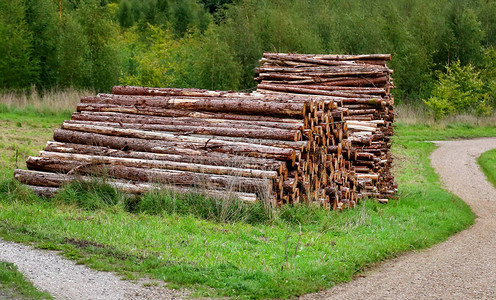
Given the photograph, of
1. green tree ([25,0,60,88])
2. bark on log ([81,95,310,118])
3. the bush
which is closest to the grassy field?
bark on log ([81,95,310,118])

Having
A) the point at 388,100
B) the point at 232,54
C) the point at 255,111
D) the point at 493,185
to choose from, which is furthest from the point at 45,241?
the point at 232,54

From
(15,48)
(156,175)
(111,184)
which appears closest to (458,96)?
A: (15,48)

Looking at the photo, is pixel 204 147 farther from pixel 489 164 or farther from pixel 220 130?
pixel 489 164

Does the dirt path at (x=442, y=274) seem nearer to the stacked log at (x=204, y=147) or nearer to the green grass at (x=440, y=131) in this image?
the stacked log at (x=204, y=147)

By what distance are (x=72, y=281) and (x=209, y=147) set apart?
5.41 metres

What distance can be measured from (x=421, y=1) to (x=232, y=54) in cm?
2466

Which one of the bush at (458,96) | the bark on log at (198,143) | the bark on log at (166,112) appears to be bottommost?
the bush at (458,96)

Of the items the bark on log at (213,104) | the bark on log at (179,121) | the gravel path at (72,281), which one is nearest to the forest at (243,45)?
the bark on log at (213,104)

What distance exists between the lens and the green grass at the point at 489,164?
21700 millimetres

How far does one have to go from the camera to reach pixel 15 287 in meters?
6.76

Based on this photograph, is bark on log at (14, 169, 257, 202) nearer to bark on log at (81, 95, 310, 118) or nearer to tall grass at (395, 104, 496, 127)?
bark on log at (81, 95, 310, 118)

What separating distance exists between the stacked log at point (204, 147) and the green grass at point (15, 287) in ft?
14.9

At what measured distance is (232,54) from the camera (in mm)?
36031

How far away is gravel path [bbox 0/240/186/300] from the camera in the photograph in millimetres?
6891
